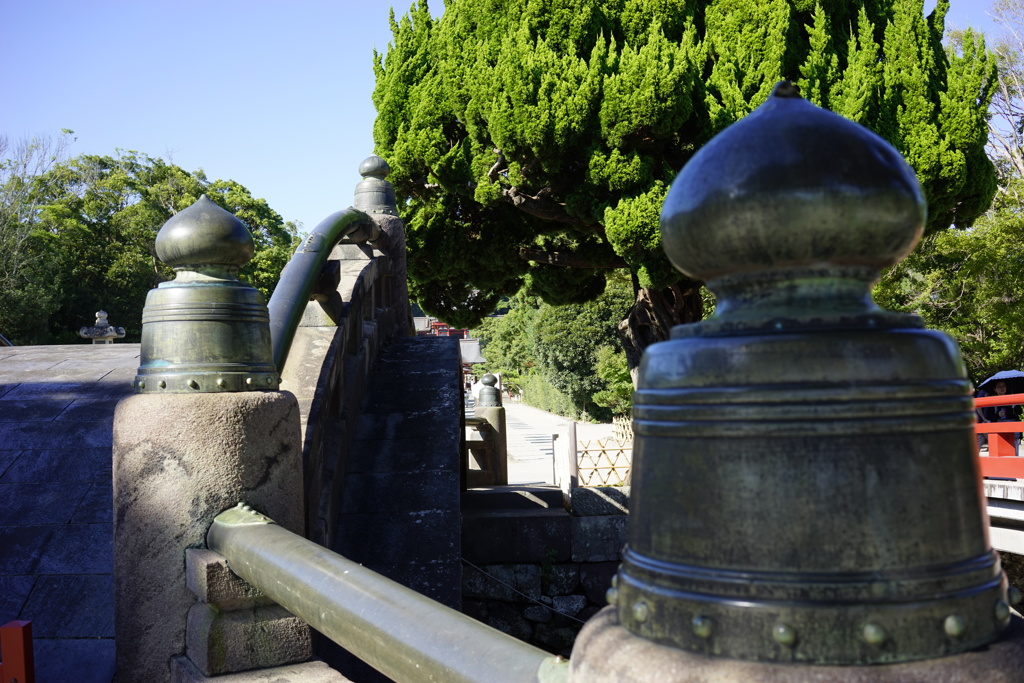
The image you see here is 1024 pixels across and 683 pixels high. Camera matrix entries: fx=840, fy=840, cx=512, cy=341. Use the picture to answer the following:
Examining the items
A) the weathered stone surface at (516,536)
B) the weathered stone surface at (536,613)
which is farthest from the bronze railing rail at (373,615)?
the weathered stone surface at (536,613)

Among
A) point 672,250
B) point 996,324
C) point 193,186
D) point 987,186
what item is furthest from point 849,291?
point 193,186

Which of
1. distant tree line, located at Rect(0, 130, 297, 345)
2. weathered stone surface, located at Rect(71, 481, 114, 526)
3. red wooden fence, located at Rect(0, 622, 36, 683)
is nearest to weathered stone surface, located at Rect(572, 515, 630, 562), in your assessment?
weathered stone surface, located at Rect(71, 481, 114, 526)

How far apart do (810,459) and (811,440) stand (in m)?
0.02

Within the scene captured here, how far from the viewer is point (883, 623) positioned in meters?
0.82

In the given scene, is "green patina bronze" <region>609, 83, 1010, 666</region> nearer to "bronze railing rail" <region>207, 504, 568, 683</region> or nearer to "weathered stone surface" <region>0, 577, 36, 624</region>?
"bronze railing rail" <region>207, 504, 568, 683</region>

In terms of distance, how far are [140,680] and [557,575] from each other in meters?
4.73

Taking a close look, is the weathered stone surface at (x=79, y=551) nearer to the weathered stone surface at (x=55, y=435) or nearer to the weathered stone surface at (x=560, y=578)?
the weathered stone surface at (x=55, y=435)

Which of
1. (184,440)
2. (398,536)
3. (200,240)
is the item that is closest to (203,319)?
(200,240)

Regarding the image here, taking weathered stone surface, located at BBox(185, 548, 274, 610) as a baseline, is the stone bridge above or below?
above

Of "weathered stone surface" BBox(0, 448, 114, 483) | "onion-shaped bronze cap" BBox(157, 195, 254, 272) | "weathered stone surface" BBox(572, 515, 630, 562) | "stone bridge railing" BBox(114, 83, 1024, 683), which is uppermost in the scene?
"onion-shaped bronze cap" BBox(157, 195, 254, 272)

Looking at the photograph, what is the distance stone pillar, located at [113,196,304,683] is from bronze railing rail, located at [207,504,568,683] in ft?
0.42

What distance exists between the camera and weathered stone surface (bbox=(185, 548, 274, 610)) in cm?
231

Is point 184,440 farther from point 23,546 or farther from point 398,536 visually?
point 398,536

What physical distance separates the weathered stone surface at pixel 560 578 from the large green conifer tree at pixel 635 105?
19.9 ft
